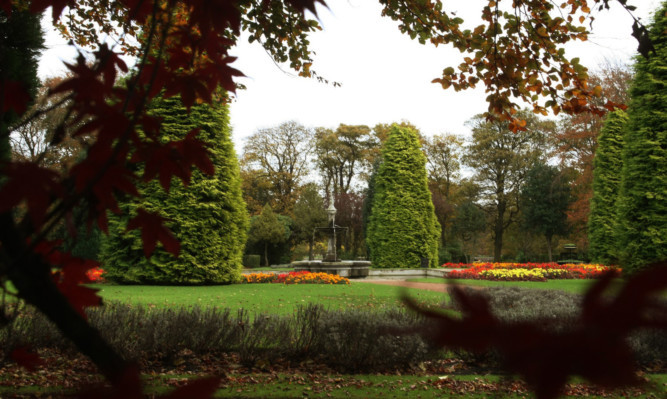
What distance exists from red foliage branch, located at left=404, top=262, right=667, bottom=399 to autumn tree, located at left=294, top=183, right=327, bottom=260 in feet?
86.7

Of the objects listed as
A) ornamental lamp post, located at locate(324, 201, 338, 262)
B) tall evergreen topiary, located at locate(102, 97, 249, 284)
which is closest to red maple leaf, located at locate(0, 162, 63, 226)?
tall evergreen topiary, located at locate(102, 97, 249, 284)

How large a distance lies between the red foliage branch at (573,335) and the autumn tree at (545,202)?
1161 inches

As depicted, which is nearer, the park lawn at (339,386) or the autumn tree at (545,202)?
the park lawn at (339,386)

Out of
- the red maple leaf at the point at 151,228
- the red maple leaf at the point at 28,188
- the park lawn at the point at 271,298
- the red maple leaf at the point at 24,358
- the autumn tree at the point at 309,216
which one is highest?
the autumn tree at the point at 309,216

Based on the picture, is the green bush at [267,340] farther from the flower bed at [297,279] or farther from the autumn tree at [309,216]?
the autumn tree at [309,216]

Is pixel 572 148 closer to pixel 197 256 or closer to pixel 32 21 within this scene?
pixel 197 256

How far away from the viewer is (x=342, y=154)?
33.6 meters

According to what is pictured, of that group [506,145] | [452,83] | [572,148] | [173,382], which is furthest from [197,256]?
[506,145]

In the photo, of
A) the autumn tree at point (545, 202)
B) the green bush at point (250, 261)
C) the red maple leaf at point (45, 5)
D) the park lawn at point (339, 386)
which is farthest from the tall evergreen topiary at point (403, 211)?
the red maple leaf at point (45, 5)

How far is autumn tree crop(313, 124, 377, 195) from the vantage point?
109 feet

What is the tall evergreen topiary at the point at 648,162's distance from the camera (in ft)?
38.6

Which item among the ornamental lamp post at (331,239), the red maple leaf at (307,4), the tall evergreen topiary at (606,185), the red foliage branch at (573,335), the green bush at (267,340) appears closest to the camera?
the red foliage branch at (573,335)

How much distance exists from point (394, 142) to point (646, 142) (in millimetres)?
10221

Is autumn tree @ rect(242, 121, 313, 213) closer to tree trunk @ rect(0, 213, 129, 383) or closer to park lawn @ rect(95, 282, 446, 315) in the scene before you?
park lawn @ rect(95, 282, 446, 315)
